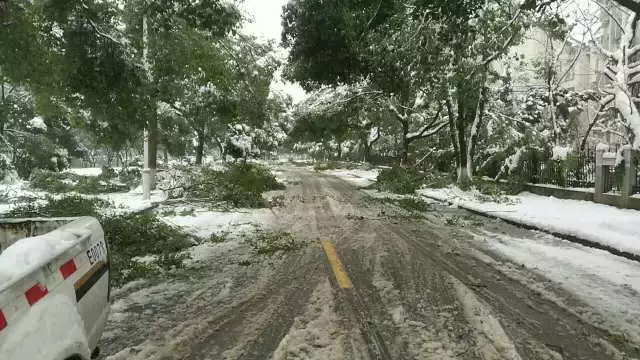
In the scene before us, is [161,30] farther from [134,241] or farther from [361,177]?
[361,177]

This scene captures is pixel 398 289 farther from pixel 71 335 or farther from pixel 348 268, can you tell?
pixel 71 335

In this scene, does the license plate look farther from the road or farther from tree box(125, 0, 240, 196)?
tree box(125, 0, 240, 196)

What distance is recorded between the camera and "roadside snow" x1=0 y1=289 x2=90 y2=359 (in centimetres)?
201

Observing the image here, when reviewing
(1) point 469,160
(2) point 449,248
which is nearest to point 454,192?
(1) point 469,160

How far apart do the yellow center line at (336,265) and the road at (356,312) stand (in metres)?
0.03

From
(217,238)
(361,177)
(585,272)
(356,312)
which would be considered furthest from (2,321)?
(361,177)

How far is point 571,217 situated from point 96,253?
12.4 meters

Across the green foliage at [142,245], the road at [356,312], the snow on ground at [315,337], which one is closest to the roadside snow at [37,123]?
the green foliage at [142,245]

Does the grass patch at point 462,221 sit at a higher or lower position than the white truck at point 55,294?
lower

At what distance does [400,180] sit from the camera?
24.1 metres

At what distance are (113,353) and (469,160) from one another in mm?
21247

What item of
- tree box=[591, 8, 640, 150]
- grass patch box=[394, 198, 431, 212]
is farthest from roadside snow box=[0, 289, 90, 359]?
tree box=[591, 8, 640, 150]

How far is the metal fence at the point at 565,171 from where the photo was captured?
655 inches

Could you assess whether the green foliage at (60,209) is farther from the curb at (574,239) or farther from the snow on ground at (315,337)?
the curb at (574,239)
